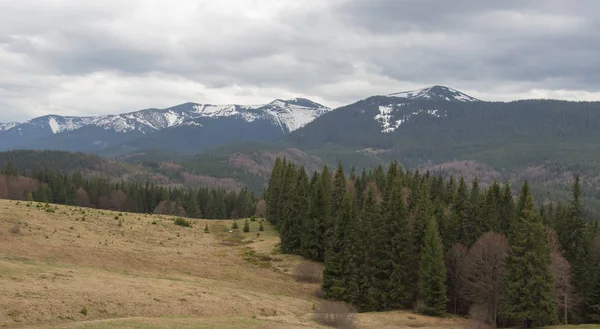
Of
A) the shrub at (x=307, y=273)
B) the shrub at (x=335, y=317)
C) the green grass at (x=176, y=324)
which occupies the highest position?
the green grass at (x=176, y=324)

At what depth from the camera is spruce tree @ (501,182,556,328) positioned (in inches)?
1859

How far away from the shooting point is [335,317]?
39.9 m

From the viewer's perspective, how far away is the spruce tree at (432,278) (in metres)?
53.1

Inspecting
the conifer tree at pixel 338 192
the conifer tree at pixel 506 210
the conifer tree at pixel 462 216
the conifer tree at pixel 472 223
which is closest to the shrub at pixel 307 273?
the conifer tree at pixel 338 192

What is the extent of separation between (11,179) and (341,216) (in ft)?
444

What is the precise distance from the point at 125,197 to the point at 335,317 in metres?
134

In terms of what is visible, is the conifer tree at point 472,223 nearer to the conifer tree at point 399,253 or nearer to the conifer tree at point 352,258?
the conifer tree at point 399,253

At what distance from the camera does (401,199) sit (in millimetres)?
58062

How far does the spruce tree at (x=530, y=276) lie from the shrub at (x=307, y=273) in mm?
25107

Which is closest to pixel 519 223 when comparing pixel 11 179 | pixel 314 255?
pixel 314 255

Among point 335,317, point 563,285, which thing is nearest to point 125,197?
point 335,317

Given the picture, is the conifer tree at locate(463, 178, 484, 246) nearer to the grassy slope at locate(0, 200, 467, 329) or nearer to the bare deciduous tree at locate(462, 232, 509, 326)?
the bare deciduous tree at locate(462, 232, 509, 326)

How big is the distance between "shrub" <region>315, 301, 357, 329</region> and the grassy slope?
1.50 meters

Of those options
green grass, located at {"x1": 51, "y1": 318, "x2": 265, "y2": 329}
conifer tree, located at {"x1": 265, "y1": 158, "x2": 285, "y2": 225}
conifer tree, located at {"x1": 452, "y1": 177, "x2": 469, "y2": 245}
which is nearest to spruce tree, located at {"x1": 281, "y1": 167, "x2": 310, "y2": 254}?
conifer tree, located at {"x1": 265, "y1": 158, "x2": 285, "y2": 225}
